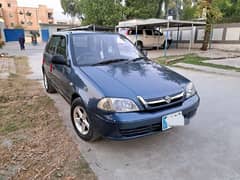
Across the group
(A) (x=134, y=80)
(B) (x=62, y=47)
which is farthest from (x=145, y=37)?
(A) (x=134, y=80)

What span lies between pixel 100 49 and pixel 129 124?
5.52ft

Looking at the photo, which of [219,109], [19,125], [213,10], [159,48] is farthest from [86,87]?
[159,48]

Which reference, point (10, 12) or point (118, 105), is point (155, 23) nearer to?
point (118, 105)

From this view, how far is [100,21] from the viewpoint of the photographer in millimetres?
22156

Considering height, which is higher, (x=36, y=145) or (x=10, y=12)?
(x=10, y=12)

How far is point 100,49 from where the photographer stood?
3.41 m

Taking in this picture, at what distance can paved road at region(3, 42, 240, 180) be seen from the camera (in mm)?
2193

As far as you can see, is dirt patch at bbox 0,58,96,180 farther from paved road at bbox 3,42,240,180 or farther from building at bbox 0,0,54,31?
building at bbox 0,0,54,31

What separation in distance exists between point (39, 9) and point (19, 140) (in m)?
69.8

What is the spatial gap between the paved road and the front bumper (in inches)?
14.0

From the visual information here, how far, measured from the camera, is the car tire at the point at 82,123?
258 centimetres

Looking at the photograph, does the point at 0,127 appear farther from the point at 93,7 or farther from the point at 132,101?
the point at 93,7

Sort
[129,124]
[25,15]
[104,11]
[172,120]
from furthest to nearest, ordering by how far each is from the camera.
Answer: [25,15]
[104,11]
[172,120]
[129,124]

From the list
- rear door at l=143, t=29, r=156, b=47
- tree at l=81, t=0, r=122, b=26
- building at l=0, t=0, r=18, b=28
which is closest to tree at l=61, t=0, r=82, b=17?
tree at l=81, t=0, r=122, b=26
